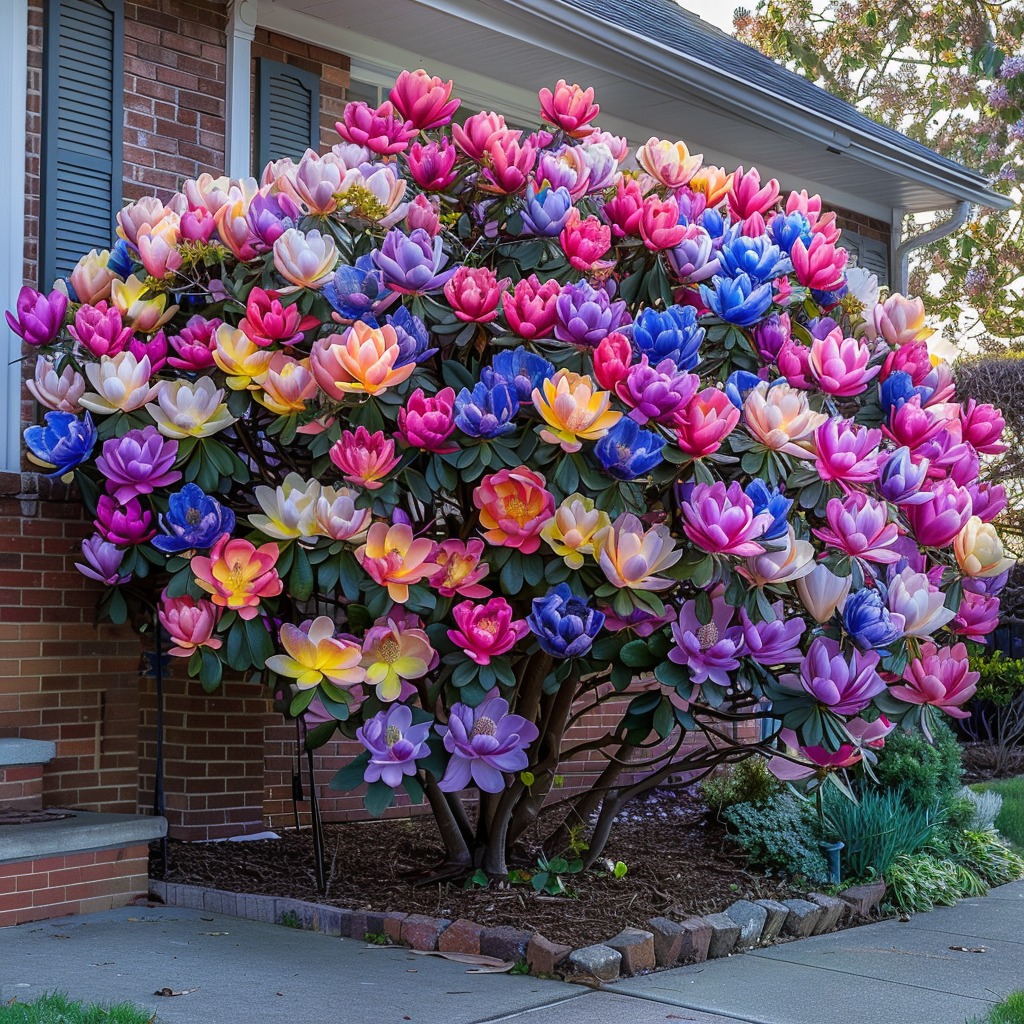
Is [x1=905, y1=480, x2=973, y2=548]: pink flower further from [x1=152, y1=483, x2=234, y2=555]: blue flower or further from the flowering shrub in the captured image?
[x1=152, y1=483, x2=234, y2=555]: blue flower

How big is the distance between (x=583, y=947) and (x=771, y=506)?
1649mm

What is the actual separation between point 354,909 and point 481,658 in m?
1.38

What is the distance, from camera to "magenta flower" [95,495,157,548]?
480 cm

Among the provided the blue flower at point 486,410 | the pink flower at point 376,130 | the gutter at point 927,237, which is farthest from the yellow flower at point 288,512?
the gutter at point 927,237

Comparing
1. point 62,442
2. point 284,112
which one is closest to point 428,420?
point 62,442

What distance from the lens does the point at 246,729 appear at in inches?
255

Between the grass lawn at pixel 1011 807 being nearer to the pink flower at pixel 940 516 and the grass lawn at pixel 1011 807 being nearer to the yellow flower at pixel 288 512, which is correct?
the pink flower at pixel 940 516

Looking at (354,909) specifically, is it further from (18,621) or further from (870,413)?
(870,413)

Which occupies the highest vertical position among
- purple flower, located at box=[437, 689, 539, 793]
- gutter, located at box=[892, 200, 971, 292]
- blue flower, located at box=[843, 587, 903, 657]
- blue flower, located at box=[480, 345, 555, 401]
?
gutter, located at box=[892, 200, 971, 292]

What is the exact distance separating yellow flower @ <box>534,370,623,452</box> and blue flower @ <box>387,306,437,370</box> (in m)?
0.45

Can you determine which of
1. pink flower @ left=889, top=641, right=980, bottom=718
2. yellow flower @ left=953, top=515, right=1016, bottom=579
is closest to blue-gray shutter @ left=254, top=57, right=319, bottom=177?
yellow flower @ left=953, top=515, right=1016, bottom=579

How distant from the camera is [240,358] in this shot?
4.55 m

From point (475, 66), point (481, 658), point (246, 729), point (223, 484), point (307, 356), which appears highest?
point (475, 66)

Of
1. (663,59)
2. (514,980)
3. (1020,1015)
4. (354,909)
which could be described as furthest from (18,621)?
(663,59)
